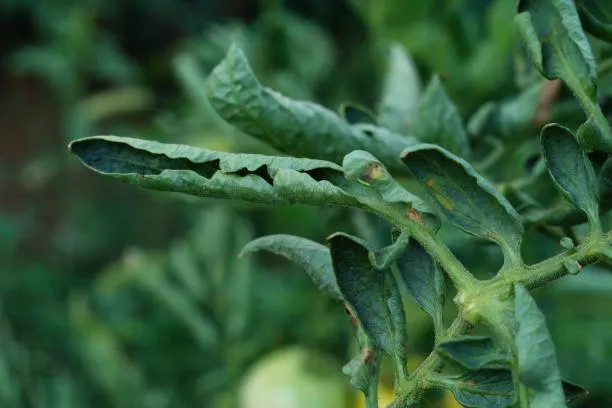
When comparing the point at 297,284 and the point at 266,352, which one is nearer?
the point at 266,352

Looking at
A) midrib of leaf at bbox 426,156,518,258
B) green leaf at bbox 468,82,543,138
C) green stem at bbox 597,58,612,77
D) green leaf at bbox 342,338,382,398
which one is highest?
green stem at bbox 597,58,612,77

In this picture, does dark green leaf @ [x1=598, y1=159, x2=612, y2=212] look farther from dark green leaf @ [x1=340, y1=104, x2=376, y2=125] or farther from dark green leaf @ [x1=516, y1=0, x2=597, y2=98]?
dark green leaf @ [x1=340, y1=104, x2=376, y2=125]

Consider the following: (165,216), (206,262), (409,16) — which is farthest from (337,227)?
(165,216)

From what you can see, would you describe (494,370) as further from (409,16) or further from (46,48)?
(46,48)

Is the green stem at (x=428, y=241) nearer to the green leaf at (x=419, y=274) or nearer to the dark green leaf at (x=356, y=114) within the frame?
the green leaf at (x=419, y=274)

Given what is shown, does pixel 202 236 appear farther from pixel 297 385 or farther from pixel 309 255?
pixel 309 255

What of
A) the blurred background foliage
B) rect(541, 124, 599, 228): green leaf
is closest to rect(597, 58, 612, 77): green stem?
the blurred background foliage

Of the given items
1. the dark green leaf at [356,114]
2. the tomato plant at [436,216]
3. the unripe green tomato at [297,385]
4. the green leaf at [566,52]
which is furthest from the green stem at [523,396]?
the unripe green tomato at [297,385]

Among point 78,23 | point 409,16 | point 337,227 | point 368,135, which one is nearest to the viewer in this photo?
point 368,135
